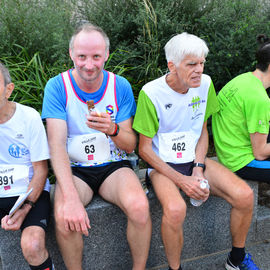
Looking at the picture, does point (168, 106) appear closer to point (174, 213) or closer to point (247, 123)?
point (247, 123)

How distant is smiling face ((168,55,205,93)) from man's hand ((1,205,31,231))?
141cm

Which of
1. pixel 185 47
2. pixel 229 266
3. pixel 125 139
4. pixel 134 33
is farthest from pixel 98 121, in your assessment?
pixel 134 33

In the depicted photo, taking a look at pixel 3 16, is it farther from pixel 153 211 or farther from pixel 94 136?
pixel 153 211

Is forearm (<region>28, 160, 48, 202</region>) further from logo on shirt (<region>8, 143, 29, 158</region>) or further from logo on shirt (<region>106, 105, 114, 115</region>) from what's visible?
logo on shirt (<region>106, 105, 114, 115</region>)

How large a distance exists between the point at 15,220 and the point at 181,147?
1.31 metres

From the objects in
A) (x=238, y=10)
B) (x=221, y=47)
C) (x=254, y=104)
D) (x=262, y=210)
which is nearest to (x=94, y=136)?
(x=254, y=104)

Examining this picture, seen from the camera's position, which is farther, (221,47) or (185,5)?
(185,5)

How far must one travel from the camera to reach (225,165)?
120 inches

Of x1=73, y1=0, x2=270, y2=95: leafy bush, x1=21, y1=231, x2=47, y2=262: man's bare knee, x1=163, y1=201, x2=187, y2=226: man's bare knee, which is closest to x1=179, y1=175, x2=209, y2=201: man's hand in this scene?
x1=163, y1=201, x2=187, y2=226: man's bare knee

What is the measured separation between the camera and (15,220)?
7.64 feet

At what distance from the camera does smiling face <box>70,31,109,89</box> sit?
254 cm

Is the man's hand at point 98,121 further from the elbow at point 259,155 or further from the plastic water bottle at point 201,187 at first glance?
the elbow at point 259,155

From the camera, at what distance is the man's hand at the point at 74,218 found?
2311mm

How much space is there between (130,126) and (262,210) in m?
1.50
